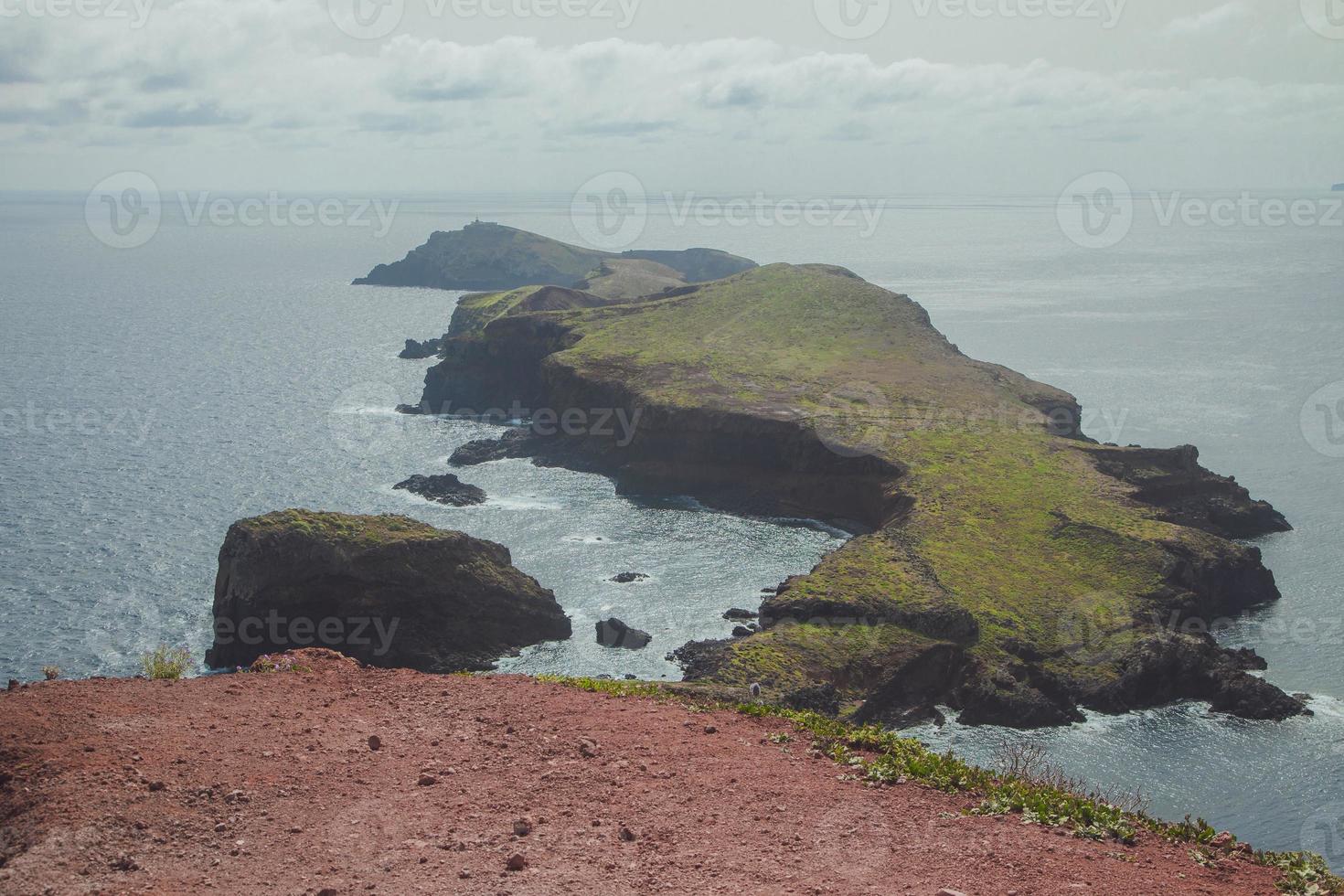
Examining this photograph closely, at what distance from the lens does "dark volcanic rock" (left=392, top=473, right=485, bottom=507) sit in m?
96.8

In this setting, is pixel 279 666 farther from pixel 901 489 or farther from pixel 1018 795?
pixel 901 489

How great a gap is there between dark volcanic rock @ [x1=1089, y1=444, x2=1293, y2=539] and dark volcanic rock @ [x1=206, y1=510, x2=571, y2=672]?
49.6m

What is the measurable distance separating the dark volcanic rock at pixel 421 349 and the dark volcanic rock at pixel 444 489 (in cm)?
7045

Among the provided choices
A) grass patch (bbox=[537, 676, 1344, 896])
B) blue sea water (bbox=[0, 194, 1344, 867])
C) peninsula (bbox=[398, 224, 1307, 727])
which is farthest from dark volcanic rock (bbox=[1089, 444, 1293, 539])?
grass patch (bbox=[537, 676, 1344, 896])

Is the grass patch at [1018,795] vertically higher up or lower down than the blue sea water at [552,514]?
higher up

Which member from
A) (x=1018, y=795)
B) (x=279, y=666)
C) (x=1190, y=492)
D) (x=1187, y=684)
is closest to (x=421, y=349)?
(x=1190, y=492)

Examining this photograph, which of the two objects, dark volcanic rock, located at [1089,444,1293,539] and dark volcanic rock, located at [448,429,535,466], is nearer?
dark volcanic rock, located at [1089,444,1293,539]

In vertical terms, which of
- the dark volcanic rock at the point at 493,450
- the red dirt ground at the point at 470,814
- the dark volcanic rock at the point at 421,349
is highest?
the red dirt ground at the point at 470,814

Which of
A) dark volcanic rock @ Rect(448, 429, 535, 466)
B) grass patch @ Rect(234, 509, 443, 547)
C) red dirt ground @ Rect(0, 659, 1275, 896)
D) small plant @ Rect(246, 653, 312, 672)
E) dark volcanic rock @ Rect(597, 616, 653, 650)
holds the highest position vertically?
red dirt ground @ Rect(0, 659, 1275, 896)

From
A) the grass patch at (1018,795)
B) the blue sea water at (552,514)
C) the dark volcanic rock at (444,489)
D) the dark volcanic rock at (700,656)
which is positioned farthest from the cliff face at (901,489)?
the grass patch at (1018,795)

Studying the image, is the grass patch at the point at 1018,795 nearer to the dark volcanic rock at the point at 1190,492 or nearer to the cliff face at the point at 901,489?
the cliff face at the point at 901,489

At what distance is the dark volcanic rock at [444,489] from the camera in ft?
317

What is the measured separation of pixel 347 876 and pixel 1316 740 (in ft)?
178

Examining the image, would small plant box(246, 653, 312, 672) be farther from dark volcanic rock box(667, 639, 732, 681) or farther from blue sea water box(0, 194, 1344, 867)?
blue sea water box(0, 194, 1344, 867)
